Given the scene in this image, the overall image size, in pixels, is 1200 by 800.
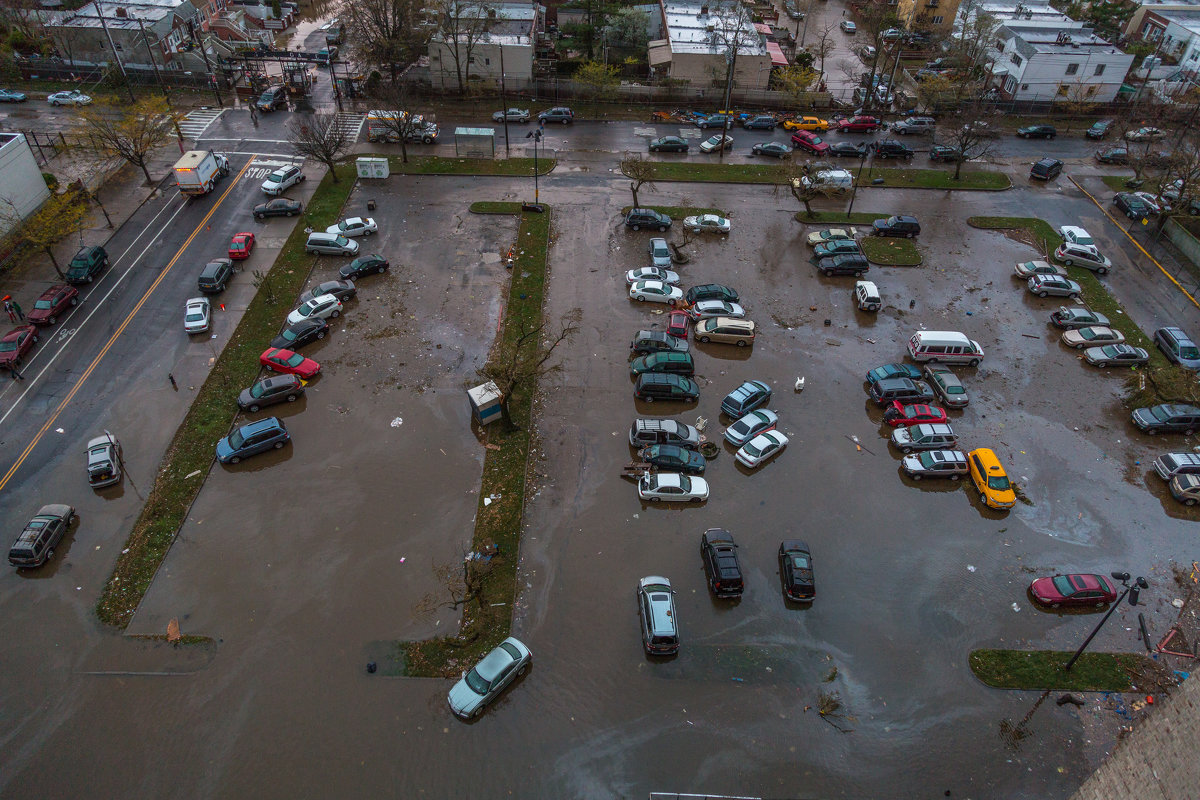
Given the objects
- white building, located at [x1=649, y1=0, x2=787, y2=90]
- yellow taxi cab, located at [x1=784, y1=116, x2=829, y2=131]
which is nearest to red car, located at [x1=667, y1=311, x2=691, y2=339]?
yellow taxi cab, located at [x1=784, y1=116, x2=829, y2=131]

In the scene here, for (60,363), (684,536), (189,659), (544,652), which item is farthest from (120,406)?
(684,536)

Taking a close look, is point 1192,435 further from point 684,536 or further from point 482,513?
point 482,513

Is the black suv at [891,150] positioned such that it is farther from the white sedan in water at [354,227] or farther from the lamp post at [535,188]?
the white sedan in water at [354,227]

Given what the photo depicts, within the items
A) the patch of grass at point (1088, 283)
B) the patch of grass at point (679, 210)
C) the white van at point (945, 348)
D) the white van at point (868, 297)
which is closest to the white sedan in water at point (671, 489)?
the white van at point (945, 348)

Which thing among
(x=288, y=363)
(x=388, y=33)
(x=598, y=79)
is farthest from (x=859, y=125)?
(x=288, y=363)

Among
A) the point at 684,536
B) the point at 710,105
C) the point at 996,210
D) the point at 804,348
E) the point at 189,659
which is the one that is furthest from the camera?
the point at 710,105

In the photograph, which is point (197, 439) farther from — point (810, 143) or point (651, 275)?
point (810, 143)
